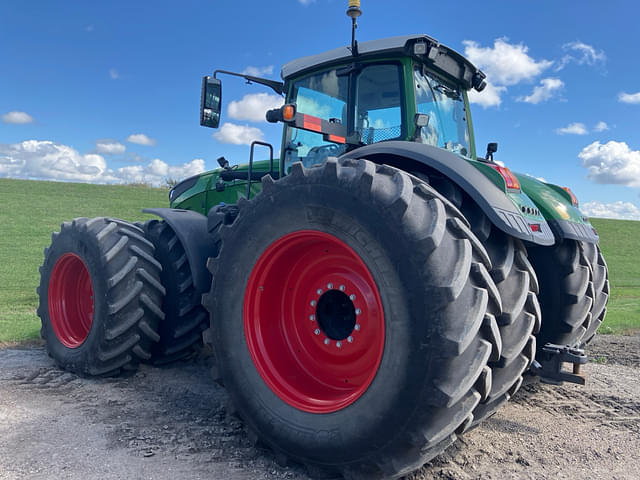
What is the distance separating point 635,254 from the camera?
2347 centimetres

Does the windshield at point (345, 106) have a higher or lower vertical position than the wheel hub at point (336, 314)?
higher

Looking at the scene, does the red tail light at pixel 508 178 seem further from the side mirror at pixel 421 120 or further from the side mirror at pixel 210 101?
the side mirror at pixel 210 101

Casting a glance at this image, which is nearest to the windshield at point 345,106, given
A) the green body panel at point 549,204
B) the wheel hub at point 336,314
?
the green body panel at point 549,204

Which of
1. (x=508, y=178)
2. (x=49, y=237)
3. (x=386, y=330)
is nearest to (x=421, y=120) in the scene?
(x=508, y=178)

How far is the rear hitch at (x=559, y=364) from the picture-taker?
114 inches

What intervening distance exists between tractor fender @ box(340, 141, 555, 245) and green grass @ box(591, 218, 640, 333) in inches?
205

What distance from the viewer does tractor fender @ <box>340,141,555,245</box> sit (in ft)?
8.32

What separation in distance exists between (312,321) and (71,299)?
2673 mm

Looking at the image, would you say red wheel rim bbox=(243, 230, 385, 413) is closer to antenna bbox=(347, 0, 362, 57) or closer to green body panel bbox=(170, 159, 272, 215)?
antenna bbox=(347, 0, 362, 57)

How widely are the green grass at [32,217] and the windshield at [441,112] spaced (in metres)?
4.54

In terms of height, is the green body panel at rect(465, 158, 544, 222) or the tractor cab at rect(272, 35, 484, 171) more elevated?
the tractor cab at rect(272, 35, 484, 171)

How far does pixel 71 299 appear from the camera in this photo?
178 inches

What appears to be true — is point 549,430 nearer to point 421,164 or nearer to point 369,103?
point 421,164

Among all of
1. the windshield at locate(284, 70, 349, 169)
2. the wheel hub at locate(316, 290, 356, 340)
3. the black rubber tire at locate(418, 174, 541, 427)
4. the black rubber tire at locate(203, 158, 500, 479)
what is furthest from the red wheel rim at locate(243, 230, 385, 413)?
the windshield at locate(284, 70, 349, 169)
